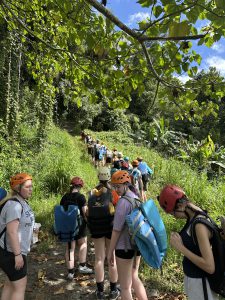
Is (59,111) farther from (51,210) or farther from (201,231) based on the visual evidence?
(201,231)

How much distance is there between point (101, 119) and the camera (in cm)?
3928

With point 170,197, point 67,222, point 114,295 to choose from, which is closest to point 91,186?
point 67,222

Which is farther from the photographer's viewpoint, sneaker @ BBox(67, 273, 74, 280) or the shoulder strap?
sneaker @ BBox(67, 273, 74, 280)

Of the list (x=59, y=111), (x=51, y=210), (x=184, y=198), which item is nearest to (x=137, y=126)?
(x=59, y=111)

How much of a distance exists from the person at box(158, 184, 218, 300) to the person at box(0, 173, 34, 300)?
5.65 ft

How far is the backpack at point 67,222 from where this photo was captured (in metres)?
5.48

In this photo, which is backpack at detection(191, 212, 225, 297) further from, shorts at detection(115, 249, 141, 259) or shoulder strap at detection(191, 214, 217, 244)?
shorts at detection(115, 249, 141, 259)

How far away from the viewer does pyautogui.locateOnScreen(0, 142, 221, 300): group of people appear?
9.23 ft

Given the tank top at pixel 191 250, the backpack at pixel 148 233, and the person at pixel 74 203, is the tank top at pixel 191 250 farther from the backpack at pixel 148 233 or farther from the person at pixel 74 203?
the person at pixel 74 203

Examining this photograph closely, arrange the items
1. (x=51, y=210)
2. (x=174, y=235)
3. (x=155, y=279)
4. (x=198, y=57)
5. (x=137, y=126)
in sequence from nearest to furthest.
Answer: (x=174, y=235) → (x=198, y=57) → (x=155, y=279) → (x=51, y=210) → (x=137, y=126)

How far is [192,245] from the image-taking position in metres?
2.80

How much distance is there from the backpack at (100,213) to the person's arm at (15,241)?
4.48ft

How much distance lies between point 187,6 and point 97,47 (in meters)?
1.60

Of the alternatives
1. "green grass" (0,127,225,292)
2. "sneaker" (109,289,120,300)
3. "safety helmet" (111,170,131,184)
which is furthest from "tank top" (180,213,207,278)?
"green grass" (0,127,225,292)
